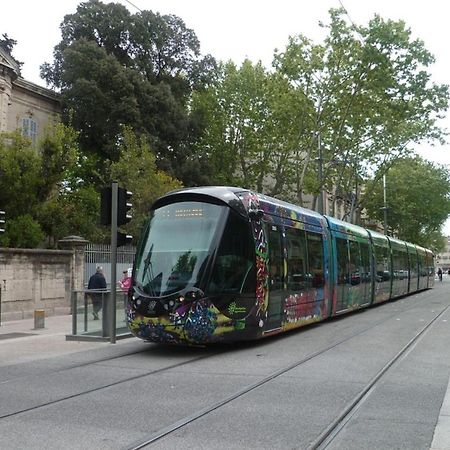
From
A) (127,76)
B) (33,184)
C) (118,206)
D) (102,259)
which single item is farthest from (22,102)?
(118,206)

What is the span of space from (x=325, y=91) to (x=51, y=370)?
79.7 ft

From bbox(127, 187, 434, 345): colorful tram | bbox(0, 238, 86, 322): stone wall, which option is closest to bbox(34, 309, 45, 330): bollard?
bbox(0, 238, 86, 322): stone wall

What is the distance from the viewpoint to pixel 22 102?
36875 millimetres

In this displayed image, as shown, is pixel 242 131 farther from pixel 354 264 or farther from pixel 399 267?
pixel 354 264

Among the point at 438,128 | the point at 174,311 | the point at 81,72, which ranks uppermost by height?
the point at 81,72

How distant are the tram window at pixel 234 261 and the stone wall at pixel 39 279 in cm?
996

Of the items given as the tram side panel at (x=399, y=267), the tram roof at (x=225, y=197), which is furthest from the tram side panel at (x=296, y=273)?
the tram side panel at (x=399, y=267)

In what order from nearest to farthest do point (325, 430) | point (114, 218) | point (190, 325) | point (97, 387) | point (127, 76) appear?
point (325, 430)
point (97, 387)
point (190, 325)
point (114, 218)
point (127, 76)

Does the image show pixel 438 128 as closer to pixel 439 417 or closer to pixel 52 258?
pixel 52 258

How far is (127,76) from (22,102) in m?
6.94

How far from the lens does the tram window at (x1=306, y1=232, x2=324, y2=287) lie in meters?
14.1

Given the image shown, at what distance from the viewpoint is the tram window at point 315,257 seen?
14141 millimetres

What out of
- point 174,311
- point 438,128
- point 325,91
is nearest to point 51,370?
point 174,311

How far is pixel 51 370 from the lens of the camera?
9180 mm
